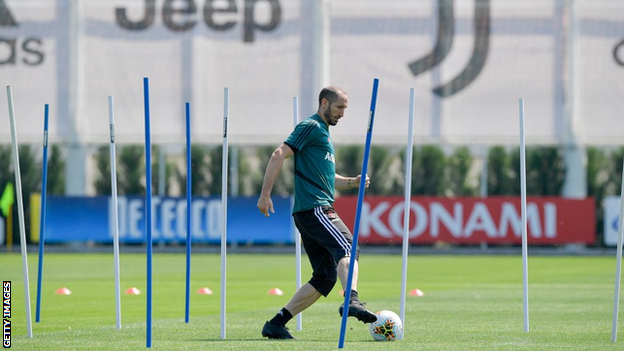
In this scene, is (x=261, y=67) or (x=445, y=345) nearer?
(x=445, y=345)

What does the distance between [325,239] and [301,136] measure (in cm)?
94

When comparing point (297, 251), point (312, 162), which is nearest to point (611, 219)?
point (297, 251)

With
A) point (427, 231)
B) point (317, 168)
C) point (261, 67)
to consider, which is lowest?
point (427, 231)

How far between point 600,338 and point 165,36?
1269 inches

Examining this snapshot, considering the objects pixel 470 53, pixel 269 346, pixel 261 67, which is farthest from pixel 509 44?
pixel 269 346

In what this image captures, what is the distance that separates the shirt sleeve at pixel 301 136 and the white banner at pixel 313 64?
1192 inches

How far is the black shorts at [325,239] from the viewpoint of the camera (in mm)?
10391

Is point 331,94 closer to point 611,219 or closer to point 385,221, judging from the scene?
point 385,221

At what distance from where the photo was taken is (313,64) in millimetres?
41438

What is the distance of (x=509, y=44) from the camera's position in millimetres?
41344

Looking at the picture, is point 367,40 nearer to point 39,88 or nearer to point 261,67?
point 261,67

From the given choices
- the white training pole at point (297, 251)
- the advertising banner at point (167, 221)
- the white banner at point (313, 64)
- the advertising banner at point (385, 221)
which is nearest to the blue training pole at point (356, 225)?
the white training pole at point (297, 251)

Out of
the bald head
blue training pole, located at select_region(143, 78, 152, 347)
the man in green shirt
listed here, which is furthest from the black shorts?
blue training pole, located at select_region(143, 78, 152, 347)

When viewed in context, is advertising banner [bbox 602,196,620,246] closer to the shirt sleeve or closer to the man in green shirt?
the man in green shirt
